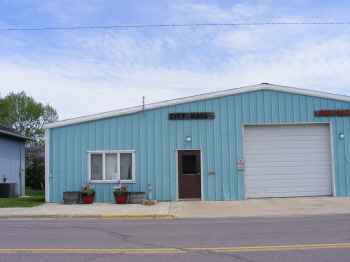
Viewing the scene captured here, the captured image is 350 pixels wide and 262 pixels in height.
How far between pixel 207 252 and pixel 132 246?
5.32 ft

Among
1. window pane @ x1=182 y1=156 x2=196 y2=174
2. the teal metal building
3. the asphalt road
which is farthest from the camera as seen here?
window pane @ x1=182 y1=156 x2=196 y2=174

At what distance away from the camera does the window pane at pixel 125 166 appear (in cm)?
1617

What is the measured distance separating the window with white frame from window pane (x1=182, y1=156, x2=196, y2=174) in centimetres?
224

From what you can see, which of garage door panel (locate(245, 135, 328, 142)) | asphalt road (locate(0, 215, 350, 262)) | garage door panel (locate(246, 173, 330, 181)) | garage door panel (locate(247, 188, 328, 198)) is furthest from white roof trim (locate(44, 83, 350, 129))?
asphalt road (locate(0, 215, 350, 262))

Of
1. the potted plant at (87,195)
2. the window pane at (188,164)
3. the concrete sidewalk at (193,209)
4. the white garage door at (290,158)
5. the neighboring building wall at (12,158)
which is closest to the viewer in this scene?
the concrete sidewalk at (193,209)

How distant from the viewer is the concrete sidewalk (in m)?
12.6

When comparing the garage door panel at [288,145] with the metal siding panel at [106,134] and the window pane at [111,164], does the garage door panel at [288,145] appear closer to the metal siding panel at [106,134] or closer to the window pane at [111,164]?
the window pane at [111,164]

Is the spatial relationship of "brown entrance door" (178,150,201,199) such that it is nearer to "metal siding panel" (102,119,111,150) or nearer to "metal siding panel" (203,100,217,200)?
"metal siding panel" (203,100,217,200)

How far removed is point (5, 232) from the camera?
937 cm

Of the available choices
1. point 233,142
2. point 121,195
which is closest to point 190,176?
point 233,142

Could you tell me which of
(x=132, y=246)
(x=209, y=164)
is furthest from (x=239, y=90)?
(x=132, y=246)

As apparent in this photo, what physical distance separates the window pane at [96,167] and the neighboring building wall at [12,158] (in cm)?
751

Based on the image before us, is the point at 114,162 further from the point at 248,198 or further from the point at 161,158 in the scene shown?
the point at 248,198

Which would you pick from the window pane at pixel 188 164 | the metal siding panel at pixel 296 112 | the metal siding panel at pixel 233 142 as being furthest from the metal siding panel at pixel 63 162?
the metal siding panel at pixel 296 112
